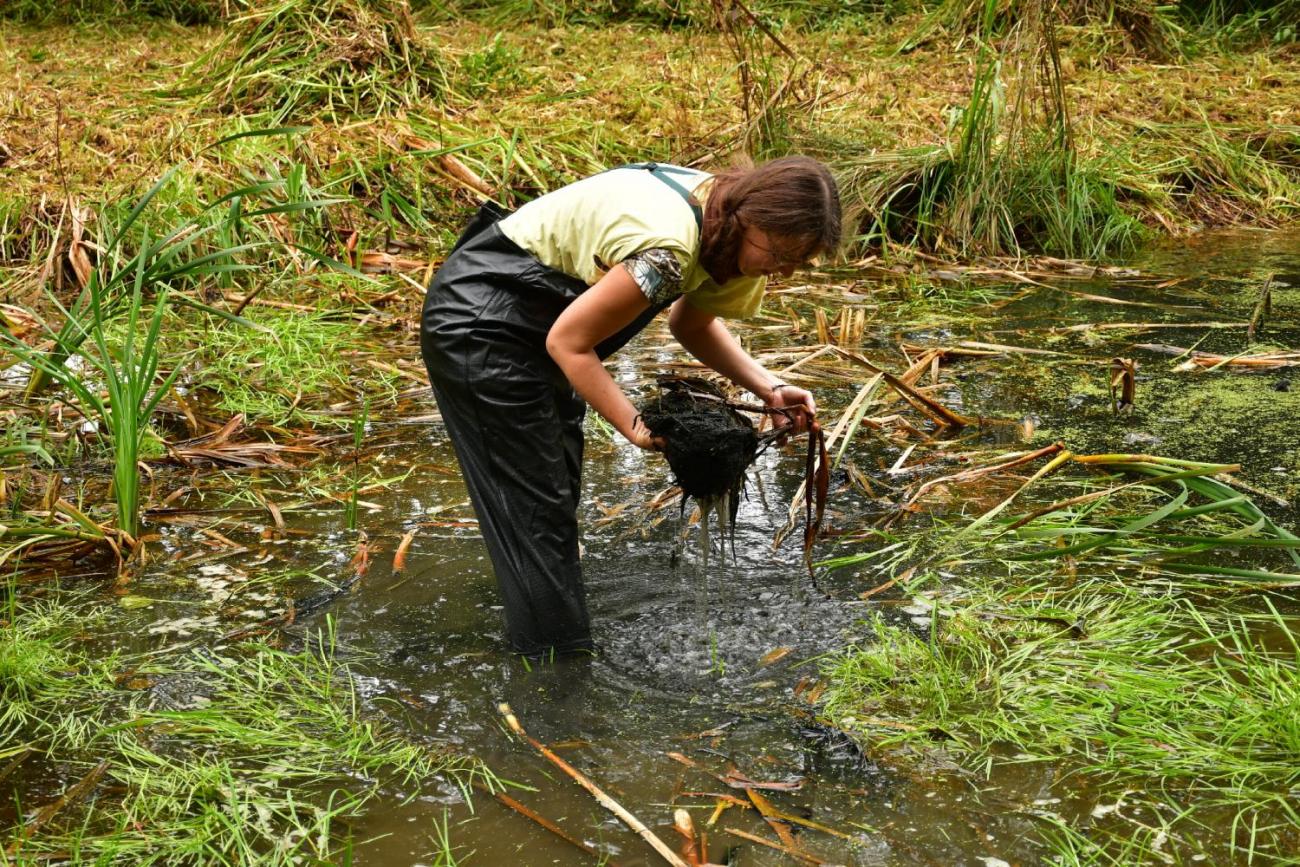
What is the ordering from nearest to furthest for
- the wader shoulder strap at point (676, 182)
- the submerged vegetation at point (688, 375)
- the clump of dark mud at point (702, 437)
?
the submerged vegetation at point (688, 375)
the wader shoulder strap at point (676, 182)
the clump of dark mud at point (702, 437)

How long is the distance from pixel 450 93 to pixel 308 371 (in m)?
3.07

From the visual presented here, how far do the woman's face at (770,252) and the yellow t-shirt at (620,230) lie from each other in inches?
4.1

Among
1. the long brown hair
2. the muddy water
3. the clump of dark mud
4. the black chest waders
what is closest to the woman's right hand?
the clump of dark mud

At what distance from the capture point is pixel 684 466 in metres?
2.72

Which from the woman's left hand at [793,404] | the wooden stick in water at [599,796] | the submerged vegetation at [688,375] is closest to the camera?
the wooden stick in water at [599,796]

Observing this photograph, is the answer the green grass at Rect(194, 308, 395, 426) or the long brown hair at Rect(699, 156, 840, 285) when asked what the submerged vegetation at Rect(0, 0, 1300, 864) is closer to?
the green grass at Rect(194, 308, 395, 426)

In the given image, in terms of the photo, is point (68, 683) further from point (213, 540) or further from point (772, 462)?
point (772, 462)

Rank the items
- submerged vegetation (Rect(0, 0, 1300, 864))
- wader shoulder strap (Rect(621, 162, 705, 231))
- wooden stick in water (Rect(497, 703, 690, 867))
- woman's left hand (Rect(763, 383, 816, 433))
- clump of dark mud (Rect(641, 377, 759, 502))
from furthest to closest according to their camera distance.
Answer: woman's left hand (Rect(763, 383, 816, 433)) < clump of dark mud (Rect(641, 377, 759, 502)) < wader shoulder strap (Rect(621, 162, 705, 231)) < submerged vegetation (Rect(0, 0, 1300, 864)) < wooden stick in water (Rect(497, 703, 690, 867))

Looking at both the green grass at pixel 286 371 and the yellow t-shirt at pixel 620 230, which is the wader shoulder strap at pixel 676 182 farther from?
the green grass at pixel 286 371

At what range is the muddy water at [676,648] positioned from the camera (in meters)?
2.21

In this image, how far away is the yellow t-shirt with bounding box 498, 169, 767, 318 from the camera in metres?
2.42

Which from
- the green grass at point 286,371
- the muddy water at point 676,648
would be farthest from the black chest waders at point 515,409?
the green grass at point 286,371

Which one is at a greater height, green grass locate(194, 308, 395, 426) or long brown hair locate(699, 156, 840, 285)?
long brown hair locate(699, 156, 840, 285)

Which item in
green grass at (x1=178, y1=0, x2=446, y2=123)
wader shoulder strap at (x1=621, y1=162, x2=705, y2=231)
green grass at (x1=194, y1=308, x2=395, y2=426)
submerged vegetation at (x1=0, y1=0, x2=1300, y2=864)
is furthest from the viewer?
green grass at (x1=178, y1=0, x2=446, y2=123)
